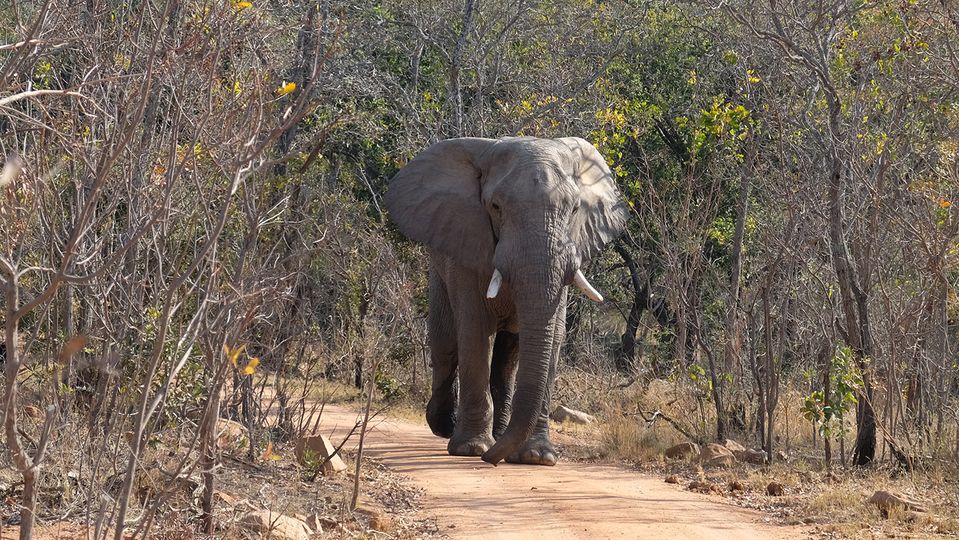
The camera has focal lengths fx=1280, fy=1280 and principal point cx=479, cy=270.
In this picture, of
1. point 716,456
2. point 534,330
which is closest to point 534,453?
point 534,330

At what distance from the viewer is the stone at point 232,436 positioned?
9094mm

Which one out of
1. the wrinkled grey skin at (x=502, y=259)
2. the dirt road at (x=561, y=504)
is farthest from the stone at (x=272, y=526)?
the wrinkled grey skin at (x=502, y=259)

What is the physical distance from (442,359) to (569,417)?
10.2 feet

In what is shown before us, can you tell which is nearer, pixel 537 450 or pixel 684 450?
pixel 537 450

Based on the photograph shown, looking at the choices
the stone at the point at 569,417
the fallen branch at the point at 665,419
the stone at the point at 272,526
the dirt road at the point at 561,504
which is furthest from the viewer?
the stone at the point at 569,417

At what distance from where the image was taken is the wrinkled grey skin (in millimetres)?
10758

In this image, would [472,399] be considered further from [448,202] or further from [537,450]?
[448,202]

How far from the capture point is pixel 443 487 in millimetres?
9742

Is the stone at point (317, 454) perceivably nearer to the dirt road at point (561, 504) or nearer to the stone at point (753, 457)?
the dirt road at point (561, 504)

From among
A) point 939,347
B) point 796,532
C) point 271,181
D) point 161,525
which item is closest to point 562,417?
point 939,347

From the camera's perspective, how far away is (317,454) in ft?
31.4

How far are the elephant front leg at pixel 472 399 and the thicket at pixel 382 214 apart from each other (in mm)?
1476

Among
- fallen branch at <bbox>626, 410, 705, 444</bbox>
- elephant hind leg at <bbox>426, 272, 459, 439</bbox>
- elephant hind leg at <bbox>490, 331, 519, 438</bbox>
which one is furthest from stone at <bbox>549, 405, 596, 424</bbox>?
elephant hind leg at <bbox>490, 331, 519, 438</bbox>

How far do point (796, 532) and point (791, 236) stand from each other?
4.12 m
